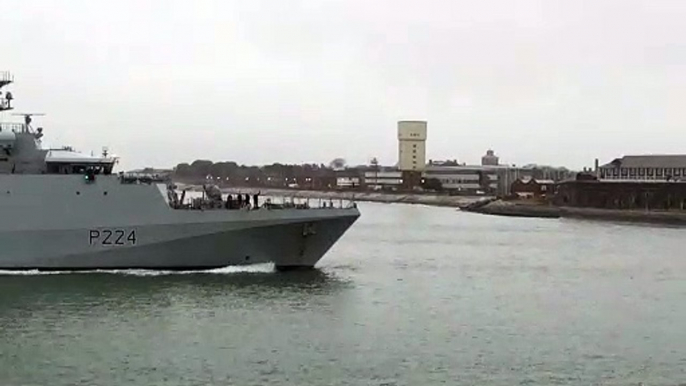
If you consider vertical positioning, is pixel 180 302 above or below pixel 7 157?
below

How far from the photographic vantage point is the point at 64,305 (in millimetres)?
18812

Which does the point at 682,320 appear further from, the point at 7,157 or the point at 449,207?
the point at 449,207

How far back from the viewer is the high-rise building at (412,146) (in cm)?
12238

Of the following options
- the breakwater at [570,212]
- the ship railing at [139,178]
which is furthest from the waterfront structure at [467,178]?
the ship railing at [139,178]

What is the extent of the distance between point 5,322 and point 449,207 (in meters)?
70.1

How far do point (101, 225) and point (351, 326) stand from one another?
24.8 ft

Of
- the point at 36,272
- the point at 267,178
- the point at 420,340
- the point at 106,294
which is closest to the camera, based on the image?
the point at 420,340

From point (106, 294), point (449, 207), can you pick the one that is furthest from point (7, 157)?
point (449, 207)

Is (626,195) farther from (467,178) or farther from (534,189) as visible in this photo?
(467,178)

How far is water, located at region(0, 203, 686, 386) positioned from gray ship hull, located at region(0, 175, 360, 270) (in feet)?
1.66

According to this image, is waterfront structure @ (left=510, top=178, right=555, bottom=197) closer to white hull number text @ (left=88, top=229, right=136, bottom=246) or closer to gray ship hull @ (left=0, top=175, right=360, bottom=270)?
gray ship hull @ (left=0, top=175, right=360, bottom=270)

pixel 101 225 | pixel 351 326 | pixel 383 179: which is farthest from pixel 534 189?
pixel 351 326

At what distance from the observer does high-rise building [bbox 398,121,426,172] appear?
12238cm

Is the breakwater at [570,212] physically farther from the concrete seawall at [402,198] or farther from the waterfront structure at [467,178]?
the waterfront structure at [467,178]
